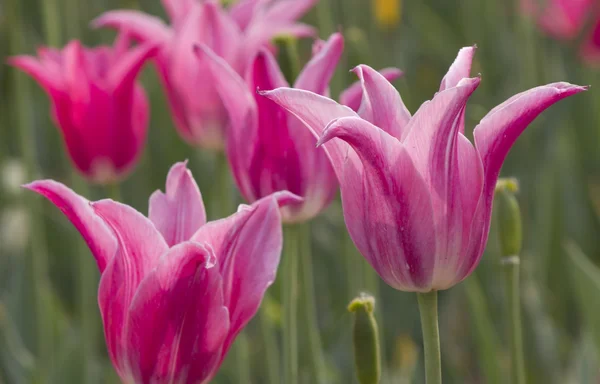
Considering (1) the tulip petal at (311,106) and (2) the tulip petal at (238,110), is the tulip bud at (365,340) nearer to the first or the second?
(1) the tulip petal at (311,106)

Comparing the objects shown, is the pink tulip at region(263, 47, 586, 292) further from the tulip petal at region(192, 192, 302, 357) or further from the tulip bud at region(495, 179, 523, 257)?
the tulip bud at region(495, 179, 523, 257)

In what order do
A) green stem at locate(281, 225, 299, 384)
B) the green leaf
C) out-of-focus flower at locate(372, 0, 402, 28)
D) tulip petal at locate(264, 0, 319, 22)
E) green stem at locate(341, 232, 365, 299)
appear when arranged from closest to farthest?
green stem at locate(281, 225, 299, 384) < the green leaf < tulip petal at locate(264, 0, 319, 22) < green stem at locate(341, 232, 365, 299) < out-of-focus flower at locate(372, 0, 402, 28)

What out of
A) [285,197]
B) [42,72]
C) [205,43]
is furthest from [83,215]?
[42,72]

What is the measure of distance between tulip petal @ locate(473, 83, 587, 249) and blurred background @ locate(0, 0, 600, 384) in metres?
0.54

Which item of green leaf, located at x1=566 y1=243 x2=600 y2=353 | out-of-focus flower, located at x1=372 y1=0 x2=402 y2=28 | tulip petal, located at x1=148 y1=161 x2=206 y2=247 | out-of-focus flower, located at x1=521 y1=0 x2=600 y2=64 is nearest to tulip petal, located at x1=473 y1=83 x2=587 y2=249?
tulip petal, located at x1=148 y1=161 x2=206 y2=247

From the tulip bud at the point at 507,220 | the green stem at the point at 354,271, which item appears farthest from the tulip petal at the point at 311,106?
the green stem at the point at 354,271

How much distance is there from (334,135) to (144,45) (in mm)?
679

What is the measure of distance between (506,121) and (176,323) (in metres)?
0.30

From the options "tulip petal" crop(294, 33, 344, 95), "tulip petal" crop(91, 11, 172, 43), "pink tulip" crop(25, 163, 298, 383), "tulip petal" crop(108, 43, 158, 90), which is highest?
"tulip petal" crop(91, 11, 172, 43)

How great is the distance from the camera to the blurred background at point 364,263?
1.47 metres

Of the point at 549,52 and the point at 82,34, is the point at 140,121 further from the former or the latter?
the point at 549,52

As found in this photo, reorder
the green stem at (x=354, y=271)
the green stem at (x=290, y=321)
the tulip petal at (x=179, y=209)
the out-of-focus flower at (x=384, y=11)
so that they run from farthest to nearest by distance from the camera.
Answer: the out-of-focus flower at (x=384, y=11) < the green stem at (x=354, y=271) < the green stem at (x=290, y=321) < the tulip petal at (x=179, y=209)

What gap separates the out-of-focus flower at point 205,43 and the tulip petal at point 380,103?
487 millimetres

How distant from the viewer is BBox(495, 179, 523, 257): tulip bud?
0.91 m
